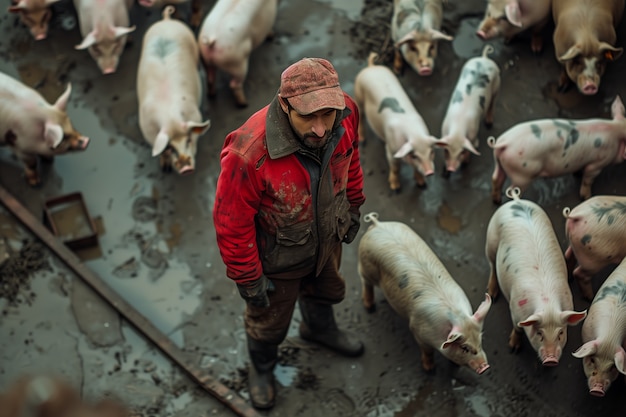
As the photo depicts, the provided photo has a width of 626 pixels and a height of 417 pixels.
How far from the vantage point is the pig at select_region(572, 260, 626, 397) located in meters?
4.59

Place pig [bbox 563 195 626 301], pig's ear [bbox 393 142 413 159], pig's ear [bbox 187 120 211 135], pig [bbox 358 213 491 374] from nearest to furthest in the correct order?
1. pig [bbox 358 213 491 374]
2. pig [bbox 563 195 626 301]
3. pig's ear [bbox 393 142 413 159]
4. pig's ear [bbox 187 120 211 135]

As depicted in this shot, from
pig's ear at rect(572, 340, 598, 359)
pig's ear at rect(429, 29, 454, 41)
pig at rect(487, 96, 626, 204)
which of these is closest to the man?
pig's ear at rect(572, 340, 598, 359)

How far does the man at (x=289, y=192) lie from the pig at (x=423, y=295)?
0.58 m

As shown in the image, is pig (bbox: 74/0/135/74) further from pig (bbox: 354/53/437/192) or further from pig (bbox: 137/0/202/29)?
pig (bbox: 354/53/437/192)

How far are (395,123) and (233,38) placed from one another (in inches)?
58.4

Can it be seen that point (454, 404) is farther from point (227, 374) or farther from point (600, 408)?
point (227, 374)

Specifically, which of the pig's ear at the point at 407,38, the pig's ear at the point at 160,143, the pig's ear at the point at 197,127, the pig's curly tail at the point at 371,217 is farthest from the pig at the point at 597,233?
the pig's ear at the point at 160,143

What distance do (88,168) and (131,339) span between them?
1.65 m

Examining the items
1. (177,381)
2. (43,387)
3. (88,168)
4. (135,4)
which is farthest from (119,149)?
(43,387)

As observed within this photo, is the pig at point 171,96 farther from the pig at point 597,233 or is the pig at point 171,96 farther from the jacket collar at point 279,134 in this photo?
the pig at point 597,233

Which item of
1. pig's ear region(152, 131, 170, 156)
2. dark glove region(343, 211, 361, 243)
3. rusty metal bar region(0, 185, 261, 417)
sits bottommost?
rusty metal bar region(0, 185, 261, 417)

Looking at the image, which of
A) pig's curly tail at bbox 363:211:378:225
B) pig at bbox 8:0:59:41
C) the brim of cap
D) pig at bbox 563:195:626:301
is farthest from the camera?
pig at bbox 8:0:59:41

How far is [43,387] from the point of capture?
4.72 feet

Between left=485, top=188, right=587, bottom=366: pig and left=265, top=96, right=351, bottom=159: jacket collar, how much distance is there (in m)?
1.85
